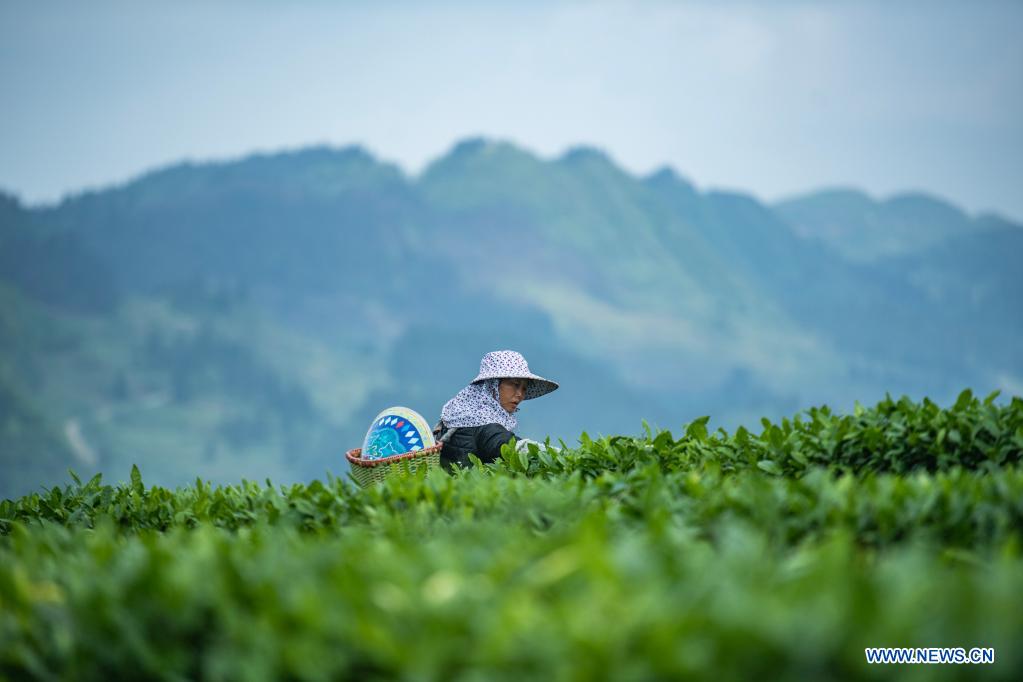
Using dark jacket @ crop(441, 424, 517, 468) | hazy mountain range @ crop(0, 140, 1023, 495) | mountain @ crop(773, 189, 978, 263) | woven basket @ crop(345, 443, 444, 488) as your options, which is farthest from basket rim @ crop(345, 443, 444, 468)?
mountain @ crop(773, 189, 978, 263)

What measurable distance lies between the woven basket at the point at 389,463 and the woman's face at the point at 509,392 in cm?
64

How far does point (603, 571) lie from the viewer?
243 centimetres

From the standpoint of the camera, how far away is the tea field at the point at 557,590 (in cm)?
221

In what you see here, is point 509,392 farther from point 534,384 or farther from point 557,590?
point 557,590

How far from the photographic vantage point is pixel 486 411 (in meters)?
6.56

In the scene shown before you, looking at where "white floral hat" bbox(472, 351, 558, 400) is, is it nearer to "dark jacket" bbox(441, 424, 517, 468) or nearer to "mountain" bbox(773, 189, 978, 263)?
"dark jacket" bbox(441, 424, 517, 468)

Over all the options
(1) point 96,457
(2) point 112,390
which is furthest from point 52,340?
(1) point 96,457

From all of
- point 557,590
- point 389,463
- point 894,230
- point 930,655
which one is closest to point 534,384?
point 389,463

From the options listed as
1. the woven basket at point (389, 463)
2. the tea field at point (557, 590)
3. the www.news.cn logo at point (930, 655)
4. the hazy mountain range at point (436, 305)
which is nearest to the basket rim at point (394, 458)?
the woven basket at point (389, 463)

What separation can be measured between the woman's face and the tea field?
230 centimetres

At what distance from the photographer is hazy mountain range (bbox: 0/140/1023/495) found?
124 metres

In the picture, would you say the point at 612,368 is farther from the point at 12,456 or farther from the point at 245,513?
the point at 245,513

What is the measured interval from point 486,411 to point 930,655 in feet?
14.4

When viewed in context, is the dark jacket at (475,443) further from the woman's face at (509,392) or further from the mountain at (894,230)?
the mountain at (894,230)
